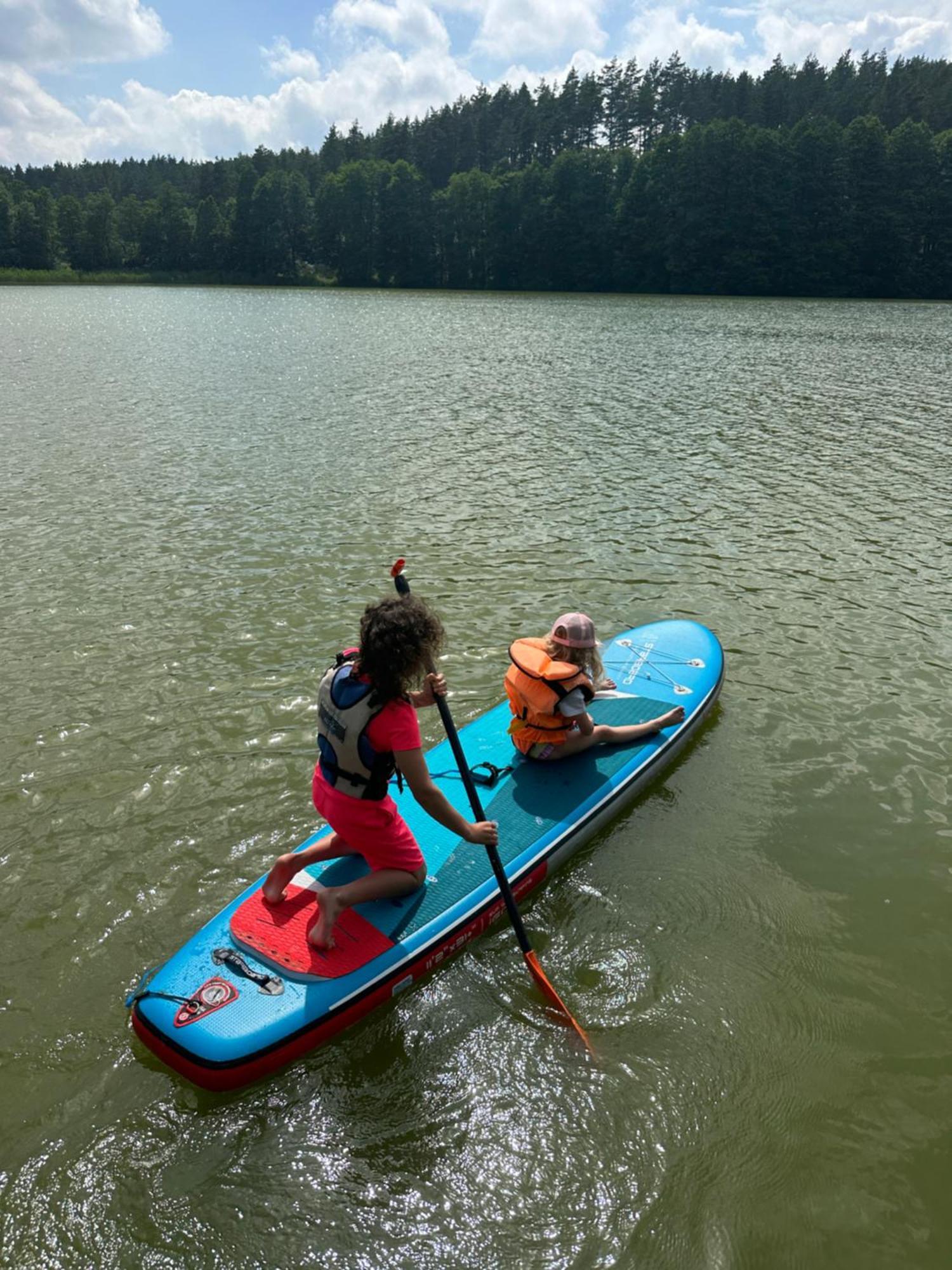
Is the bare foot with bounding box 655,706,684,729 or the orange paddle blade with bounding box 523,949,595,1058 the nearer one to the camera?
the orange paddle blade with bounding box 523,949,595,1058

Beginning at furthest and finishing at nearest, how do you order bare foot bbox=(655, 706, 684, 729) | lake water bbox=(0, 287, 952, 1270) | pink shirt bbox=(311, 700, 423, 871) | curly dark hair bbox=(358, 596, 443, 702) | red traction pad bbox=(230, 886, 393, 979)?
bare foot bbox=(655, 706, 684, 729) → red traction pad bbox=(230, 886, 393, 979) → pink shirt bbox=(311, 700, 423, 871) → curly dark hair bbox=(358, 596, 443, 702) → lake water bbox=(0, 287, 952, 1270)

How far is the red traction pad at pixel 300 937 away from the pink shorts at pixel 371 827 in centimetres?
38

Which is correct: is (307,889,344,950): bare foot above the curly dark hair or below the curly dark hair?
below

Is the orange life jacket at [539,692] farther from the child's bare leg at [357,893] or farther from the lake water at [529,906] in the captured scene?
the child's bare leg at [357,893]

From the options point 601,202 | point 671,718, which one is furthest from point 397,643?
point 601,202

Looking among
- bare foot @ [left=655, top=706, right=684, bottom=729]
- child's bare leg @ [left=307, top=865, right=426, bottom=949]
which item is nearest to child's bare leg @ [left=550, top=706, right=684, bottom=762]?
bare foot @ [left=655, top=706, right=684, bottom=729]

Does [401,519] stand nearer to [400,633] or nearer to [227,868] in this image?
[227,868]

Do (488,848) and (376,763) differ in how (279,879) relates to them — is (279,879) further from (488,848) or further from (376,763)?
(488,848)

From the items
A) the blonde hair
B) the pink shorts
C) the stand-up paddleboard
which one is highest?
the blonde hair

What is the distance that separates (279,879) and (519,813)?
1806mm

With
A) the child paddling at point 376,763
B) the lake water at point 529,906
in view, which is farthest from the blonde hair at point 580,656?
the child paddling at point 376,763

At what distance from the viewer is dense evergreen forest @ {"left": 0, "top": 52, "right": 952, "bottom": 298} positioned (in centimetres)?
7375

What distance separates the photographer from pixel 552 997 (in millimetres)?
4727

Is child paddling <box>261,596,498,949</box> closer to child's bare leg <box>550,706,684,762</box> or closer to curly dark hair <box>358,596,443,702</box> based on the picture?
curly dark hair <box>358,596,443,702</box>
